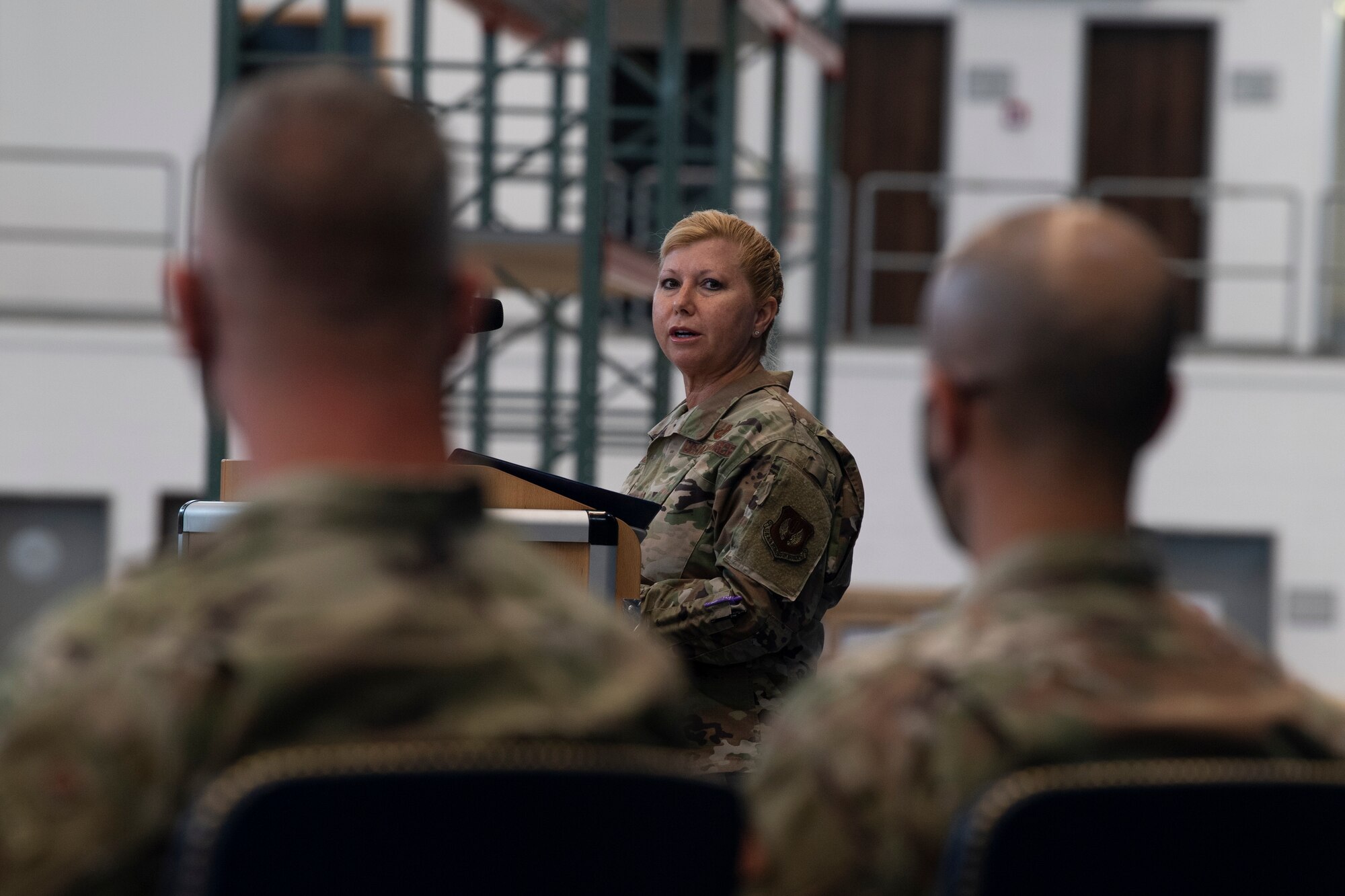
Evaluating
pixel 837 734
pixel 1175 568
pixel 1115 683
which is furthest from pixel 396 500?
pixel 1175 568

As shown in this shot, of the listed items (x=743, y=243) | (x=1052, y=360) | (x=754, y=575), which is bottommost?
(x=754, y=575)

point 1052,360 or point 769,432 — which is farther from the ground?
point 1052,360

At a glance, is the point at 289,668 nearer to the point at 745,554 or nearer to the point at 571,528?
the point at 571,528

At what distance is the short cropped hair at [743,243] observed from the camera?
262 centimetres

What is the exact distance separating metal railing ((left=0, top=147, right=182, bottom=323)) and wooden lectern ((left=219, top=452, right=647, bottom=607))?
25.6 feet

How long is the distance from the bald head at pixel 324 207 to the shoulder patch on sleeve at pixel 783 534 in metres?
1.37

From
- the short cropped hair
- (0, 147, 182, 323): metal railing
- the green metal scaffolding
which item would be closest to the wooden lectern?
the short cropped hair

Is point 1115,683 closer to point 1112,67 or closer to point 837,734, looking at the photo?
point 837,734

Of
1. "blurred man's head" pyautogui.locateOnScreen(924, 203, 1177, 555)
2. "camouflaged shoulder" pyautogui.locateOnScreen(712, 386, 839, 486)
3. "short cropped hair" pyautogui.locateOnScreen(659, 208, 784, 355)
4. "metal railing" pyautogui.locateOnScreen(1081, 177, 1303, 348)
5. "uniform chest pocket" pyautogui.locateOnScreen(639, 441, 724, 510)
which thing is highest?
"metal railing" pyautogui.locateOnScreen(1081, 177, 1303, 348)

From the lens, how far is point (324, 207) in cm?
101

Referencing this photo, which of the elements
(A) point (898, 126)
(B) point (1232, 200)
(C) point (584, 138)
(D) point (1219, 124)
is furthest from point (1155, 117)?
(C) point (584, 138)

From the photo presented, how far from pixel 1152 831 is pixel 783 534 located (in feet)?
4.56

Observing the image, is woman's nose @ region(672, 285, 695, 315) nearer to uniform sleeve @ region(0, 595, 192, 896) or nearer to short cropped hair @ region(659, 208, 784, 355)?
short cropped hair @ region(659, 208, 784, 355)

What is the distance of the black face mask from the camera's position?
117 centimetres
